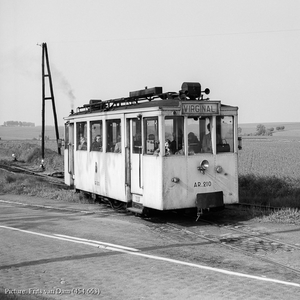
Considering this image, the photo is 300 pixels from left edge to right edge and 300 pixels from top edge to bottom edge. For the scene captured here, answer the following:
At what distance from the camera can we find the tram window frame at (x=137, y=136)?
470 inches

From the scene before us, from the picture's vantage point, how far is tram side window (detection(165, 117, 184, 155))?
439 inches

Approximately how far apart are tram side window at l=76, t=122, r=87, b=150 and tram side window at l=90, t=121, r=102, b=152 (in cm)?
65

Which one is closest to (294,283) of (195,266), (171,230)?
(195,266)

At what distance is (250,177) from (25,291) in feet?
41.1

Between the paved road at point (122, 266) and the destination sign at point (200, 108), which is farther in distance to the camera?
the destination sign at point (200, 108)

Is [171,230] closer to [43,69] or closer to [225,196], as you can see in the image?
[225,196]

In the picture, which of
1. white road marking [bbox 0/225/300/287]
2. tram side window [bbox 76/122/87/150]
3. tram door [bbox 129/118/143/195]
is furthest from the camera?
tram side window [bbox 76/122/87/150]

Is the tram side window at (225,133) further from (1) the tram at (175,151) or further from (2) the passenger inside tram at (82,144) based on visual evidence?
(2) the passenger inside tram at (82,144)

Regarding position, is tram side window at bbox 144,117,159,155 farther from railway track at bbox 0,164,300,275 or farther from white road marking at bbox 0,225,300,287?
white road marking at bbox 0,225,300,287

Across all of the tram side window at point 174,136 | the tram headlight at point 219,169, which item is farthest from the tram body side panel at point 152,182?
the tram headlight at point 219,169

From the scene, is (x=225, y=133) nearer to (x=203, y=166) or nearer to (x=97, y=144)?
(x=203, y=166)

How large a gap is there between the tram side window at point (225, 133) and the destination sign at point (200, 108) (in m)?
0.29

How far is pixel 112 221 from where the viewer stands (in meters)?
12.1

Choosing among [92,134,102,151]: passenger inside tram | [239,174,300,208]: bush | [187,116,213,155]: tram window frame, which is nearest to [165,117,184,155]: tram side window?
[187,116,213,155]: tram window frame
